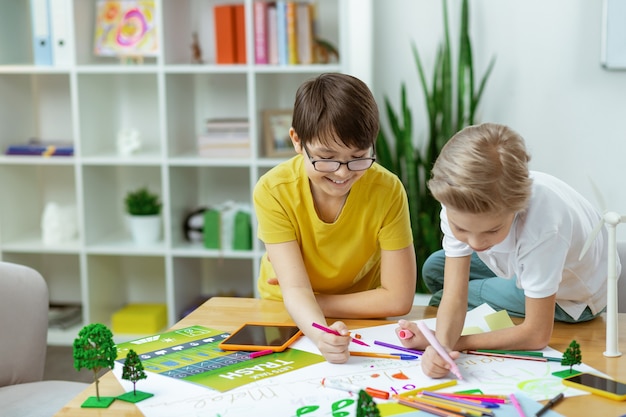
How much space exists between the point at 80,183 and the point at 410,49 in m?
1.62

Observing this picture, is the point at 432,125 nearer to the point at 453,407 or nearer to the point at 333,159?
the point at 333,159

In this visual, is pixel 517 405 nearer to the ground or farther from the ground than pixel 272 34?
nearer to the ground

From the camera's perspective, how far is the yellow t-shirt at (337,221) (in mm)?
1945

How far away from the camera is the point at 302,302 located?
181 centimetres

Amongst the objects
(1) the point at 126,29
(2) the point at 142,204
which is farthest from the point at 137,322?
(1) the point at 126,29

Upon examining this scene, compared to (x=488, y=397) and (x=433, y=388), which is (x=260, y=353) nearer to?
(x=433, y=388)

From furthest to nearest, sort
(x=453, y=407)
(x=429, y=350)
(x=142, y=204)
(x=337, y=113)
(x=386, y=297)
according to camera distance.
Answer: (x=142, y=204)
(x=386, y=297)
(x=337, y=113)
(x=429, y=350)
(x=453, y=407)

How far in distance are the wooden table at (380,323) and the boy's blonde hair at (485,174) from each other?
0.35 metres

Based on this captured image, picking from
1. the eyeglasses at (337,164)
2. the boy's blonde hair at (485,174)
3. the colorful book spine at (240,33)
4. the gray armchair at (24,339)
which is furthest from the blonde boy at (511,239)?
the colorful book spine at (240,33)

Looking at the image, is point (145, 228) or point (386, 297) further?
point (145, 228)

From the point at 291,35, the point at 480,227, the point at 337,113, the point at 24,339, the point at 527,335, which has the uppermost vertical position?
the point at 291,35

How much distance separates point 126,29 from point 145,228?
36.0 inches

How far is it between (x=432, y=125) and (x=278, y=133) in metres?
0.68

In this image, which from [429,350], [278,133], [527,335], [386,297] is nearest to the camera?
[429,350]
